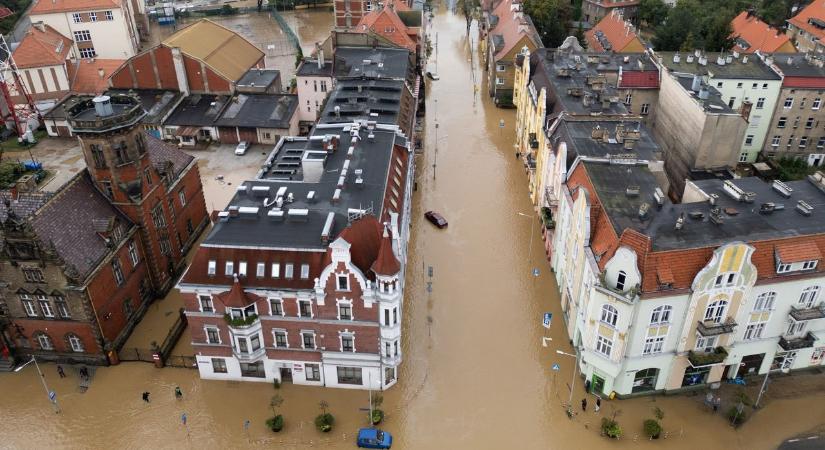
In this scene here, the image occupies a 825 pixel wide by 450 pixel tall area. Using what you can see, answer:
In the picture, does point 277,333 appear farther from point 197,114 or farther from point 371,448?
point 197,114

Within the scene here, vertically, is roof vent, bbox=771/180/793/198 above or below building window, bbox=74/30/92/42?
above

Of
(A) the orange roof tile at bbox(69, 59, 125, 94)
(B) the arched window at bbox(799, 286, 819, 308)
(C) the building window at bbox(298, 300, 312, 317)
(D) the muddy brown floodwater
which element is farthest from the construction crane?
(B) the arched window at bbox(799, 286, 819, 308)

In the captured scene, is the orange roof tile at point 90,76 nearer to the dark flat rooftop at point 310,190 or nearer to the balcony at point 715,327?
the dark flat rooftop at point 310,190

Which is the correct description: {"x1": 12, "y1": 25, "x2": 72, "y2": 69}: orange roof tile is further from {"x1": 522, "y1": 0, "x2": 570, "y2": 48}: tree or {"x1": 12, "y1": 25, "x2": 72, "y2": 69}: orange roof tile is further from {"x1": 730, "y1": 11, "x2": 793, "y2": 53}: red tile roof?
{"x1": 730, "y1": 11, "x2": 793, "y2": 53}: red tile roof

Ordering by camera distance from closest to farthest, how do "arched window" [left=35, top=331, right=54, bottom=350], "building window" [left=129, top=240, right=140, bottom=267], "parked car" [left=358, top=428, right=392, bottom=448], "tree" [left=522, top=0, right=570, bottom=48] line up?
1. "parked car" [left=358, top=428, right=392, bottom=448]
2. "arched window" [left=35, top=331, right=54, bottom=350]
3. "building window" [left=129, top=240, right=140, bottom=267]
4. "tree" [left=522, top=0, right=570, bottom=48]

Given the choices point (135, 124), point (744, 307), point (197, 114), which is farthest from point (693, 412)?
point (197, 114)

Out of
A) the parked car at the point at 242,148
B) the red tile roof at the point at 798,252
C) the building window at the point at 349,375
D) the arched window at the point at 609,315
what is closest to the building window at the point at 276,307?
the building window at the point at 349,375

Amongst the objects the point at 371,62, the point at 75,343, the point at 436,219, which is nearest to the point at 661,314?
the point at 436,219
